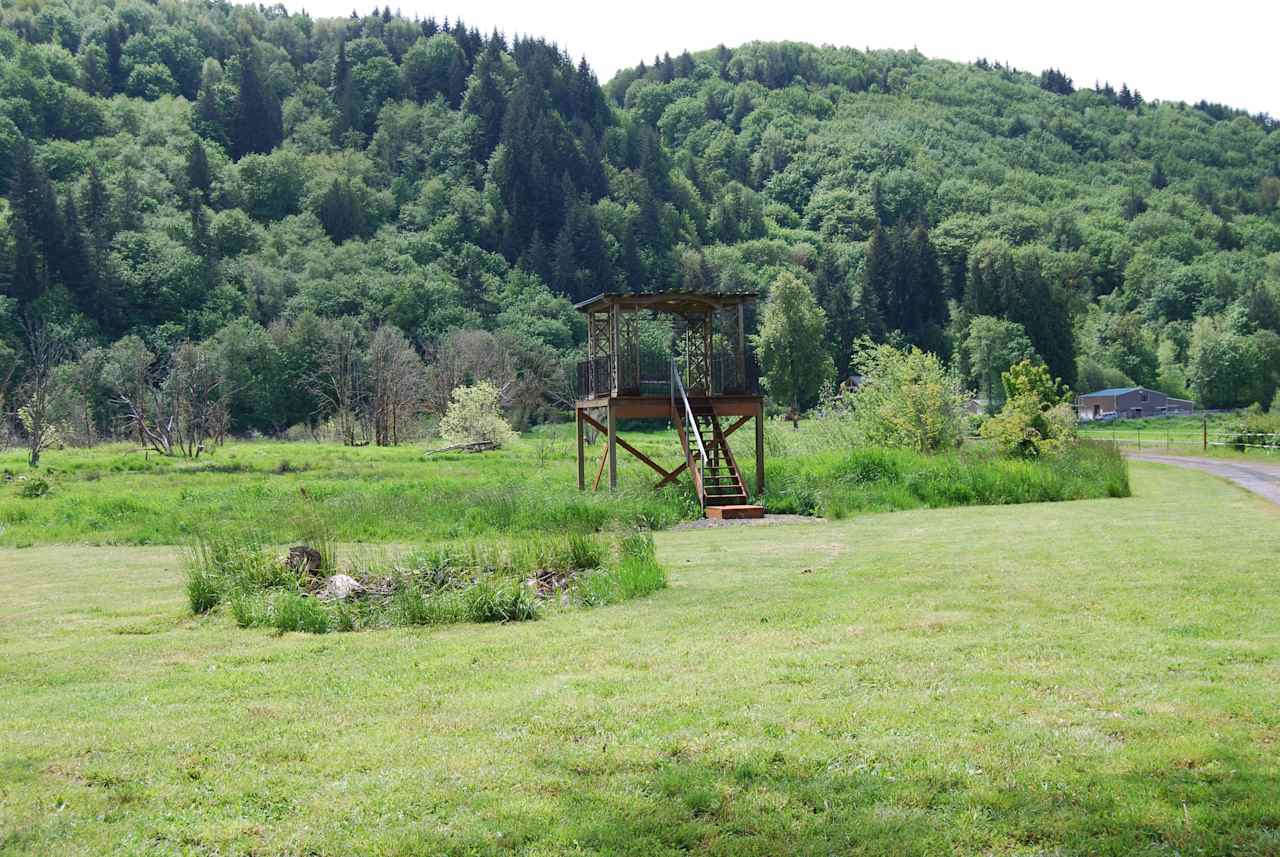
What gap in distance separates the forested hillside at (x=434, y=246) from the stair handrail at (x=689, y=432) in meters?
37.5

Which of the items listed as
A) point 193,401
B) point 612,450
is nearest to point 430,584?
point 612,450

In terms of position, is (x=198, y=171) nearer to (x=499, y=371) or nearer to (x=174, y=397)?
(x=499, y=371)

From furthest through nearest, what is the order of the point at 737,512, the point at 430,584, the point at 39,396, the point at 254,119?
the point at 254,119 → the point at 39,396 → the point at 737,512 → the point at 430,584

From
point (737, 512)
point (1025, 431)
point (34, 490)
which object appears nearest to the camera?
point (737, 512)

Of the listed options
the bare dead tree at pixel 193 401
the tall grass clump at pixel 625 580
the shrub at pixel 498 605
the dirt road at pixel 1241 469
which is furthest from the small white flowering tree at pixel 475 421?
the shrub at pixel 498 605

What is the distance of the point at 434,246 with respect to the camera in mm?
150125

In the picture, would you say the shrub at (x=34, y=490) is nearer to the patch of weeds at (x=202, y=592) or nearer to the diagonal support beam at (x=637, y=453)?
the diagonal support beam at (x=637, y=453)

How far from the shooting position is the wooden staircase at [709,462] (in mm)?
25564

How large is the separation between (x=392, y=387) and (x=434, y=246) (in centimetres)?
8324

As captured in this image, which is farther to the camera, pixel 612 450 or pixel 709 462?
pixel 612 450

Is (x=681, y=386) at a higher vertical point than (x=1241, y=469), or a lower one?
higher

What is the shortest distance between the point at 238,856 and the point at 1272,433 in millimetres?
55609

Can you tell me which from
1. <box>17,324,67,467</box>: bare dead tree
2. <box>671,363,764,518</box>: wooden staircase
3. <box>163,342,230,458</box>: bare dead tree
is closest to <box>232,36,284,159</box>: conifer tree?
<box>17,324,67,467</box>: bare dead tree

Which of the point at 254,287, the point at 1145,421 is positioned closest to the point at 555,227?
the point at 254,287
